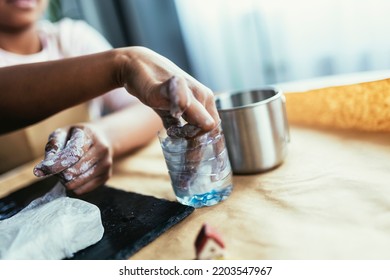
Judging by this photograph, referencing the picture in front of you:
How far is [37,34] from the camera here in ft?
4.47

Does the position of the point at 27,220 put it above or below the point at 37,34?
below

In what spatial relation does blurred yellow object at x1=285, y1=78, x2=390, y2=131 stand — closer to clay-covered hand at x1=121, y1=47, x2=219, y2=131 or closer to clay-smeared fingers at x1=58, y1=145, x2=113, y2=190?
clay-covered hand at x1=121, y1=47, x2=219, y2=131

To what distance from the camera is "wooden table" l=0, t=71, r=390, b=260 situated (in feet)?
1.66

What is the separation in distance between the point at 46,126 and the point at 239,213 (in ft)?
3.24

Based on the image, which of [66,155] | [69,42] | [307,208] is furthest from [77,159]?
[69,42]

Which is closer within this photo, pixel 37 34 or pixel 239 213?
pixel 239 213

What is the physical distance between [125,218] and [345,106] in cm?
59

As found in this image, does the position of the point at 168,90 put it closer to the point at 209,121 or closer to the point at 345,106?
the point at 209,121

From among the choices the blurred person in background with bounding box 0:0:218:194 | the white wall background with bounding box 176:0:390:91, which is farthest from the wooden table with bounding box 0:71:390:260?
the white wall background with bounding box 176:0:390:91

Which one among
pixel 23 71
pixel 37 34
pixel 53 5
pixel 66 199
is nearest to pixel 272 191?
Result: pixel 66 199

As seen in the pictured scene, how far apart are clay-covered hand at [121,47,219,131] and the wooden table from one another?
0.54 feet

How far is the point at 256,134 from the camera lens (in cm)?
73
